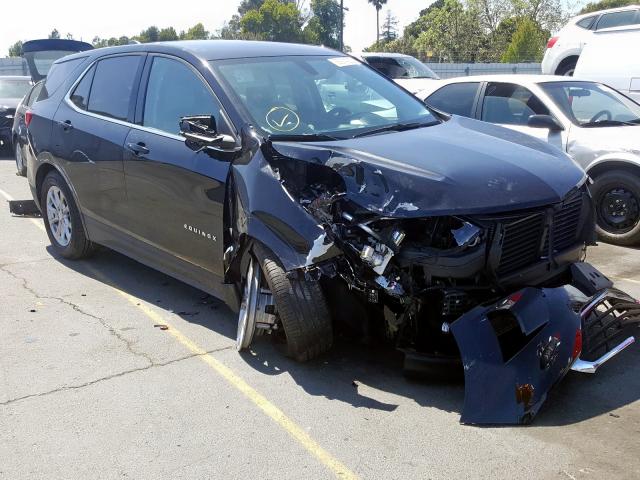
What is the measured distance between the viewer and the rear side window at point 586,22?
1238 cm

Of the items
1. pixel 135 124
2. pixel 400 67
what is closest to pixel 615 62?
pixel 400 67

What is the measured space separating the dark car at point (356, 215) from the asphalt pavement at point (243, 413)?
0.21 meters

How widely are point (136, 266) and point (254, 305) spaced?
8.77 ft

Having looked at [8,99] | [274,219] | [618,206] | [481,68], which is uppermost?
[274,219]

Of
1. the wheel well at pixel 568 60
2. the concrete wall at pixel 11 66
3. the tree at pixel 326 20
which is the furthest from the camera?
the tree at pixel 326 20

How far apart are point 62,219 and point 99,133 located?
1329mm

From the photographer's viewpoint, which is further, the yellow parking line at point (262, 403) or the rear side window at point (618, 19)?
the rear side window at point (618, 19)

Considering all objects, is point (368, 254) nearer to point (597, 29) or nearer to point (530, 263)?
point (530, 263)

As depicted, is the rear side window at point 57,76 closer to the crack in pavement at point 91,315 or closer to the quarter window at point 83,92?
the quarter window at point 83,92

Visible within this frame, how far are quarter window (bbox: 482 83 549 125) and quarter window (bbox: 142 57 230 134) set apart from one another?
405 centimetres

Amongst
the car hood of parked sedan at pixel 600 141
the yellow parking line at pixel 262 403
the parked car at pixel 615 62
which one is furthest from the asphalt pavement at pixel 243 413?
the parked car at pixel 615 62

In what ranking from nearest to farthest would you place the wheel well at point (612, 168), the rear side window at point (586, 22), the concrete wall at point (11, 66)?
the wheel well at point (612, 168) < the rear side window at point (586, 22) < the concrete wall at point (11, 66)

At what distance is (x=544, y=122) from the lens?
268 inches

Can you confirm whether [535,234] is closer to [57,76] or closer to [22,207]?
[57,76]
